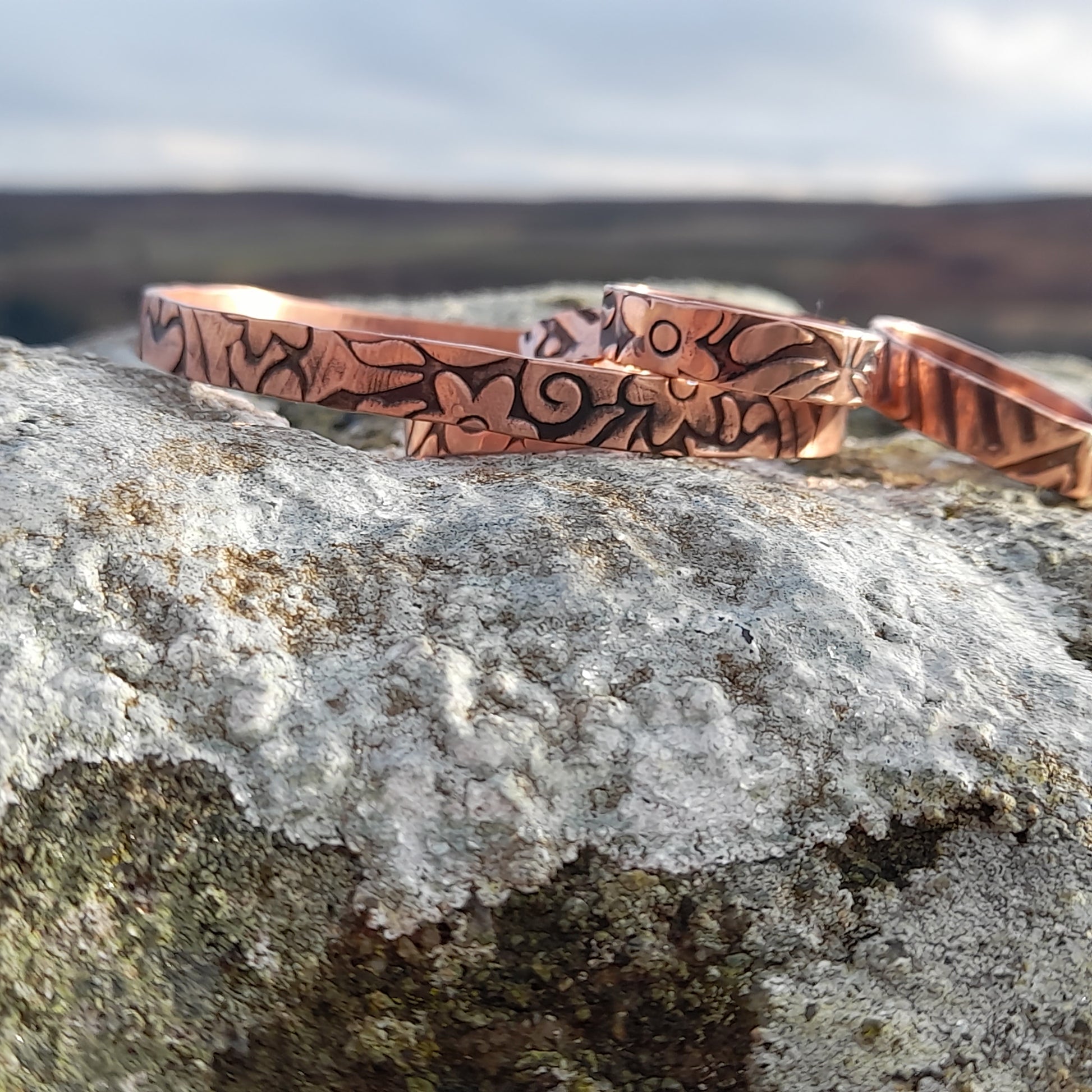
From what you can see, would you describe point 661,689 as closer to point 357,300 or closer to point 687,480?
point 687,480

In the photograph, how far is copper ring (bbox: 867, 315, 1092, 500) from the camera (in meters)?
1.15

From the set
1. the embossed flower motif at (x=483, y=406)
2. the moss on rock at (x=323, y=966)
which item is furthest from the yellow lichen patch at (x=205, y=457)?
the moss on rock at (x=323, y=966)

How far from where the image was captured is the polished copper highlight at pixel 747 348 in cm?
105

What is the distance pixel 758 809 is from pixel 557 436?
48cm

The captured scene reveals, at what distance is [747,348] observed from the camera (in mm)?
1056

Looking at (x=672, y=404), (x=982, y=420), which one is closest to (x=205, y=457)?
(x=672, y=404)

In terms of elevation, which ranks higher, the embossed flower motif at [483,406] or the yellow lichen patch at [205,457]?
the embossed flower motif at [483,406]

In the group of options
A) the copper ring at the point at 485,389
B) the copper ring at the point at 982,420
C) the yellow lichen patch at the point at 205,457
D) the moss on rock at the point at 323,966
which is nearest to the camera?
the moss on rock at the point at 323,966

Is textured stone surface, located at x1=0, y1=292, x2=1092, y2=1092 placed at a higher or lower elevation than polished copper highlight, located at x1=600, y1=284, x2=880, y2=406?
lower

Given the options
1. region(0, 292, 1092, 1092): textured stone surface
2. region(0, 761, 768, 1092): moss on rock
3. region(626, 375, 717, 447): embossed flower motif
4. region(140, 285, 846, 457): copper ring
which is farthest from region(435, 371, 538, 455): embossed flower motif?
region(0, 761, 768, 1092): moss on rock

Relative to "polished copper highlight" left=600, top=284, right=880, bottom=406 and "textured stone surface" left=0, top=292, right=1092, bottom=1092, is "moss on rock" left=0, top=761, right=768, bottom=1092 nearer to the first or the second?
"textured stone surface" left=0, top=292, right=1092, bottom=1092

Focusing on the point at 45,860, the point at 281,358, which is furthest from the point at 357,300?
the point at 45,860

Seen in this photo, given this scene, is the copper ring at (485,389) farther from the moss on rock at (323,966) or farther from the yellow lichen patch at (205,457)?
the moss on rock at (323,966)

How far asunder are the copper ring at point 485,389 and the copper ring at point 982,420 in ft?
0.38
